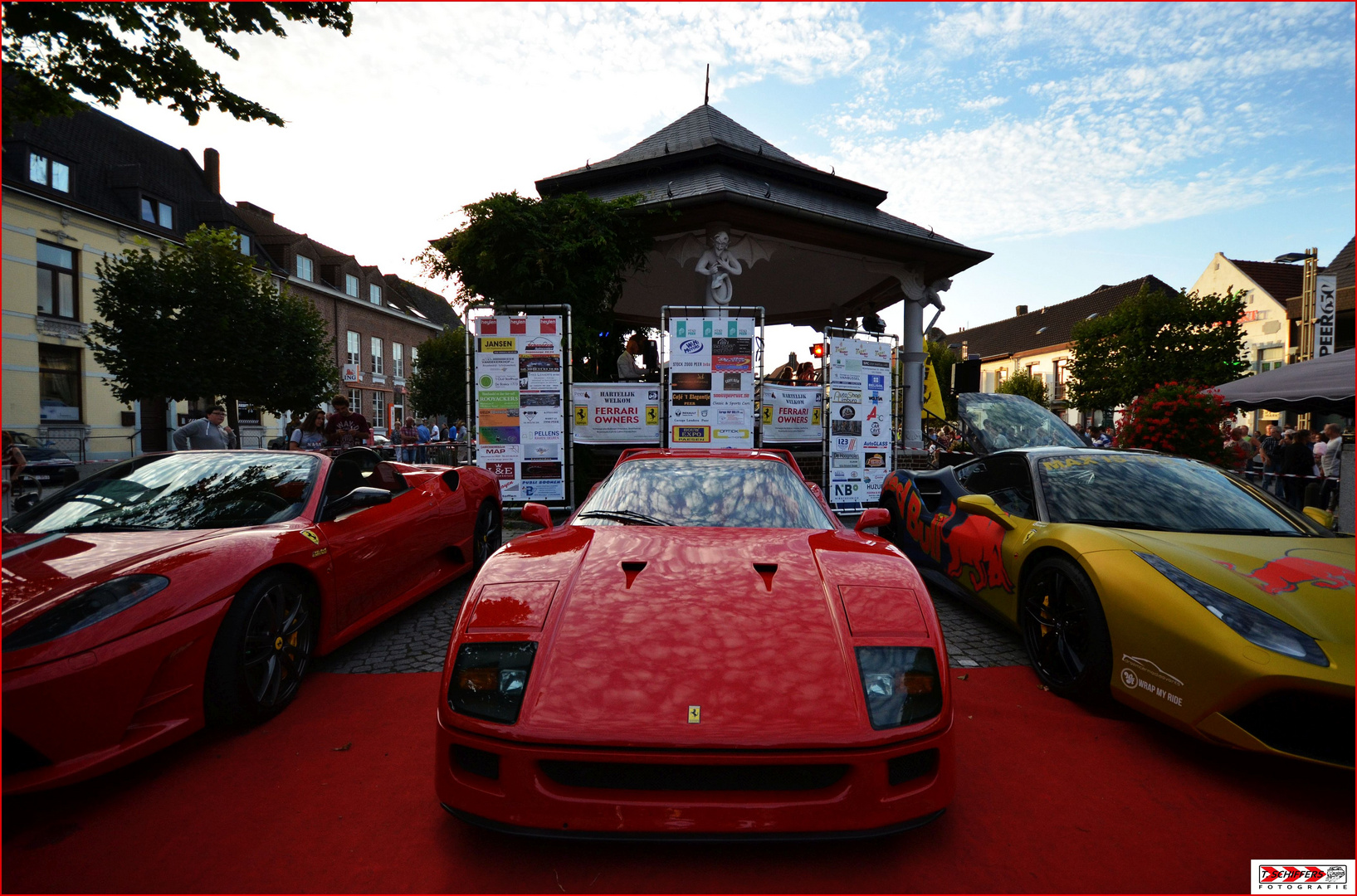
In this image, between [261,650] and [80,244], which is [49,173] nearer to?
[80,244]

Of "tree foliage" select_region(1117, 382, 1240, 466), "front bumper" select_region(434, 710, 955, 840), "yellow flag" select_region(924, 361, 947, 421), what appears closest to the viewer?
"front bumper" select_region(434, 710, 955, 840)

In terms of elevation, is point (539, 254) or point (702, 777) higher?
point (539, 254)

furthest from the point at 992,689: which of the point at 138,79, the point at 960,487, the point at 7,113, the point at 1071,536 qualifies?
the point at 7,113

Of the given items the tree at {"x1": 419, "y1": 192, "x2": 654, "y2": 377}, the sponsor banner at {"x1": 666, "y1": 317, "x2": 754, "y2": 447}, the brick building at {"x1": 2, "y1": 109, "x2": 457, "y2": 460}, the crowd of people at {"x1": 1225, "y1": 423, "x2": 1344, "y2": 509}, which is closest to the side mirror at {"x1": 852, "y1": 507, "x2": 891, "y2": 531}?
the sponsor banner at {"x1": 666, "y1": 317, "x2": 754, "y2": 447}

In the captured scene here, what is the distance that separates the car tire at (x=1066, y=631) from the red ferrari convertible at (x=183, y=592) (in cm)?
376

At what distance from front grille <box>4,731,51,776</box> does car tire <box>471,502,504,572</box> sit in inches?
130

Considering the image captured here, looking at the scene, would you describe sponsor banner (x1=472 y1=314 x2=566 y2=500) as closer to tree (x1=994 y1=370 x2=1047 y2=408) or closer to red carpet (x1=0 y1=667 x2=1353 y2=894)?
red carpet (x1=0 y1=667 x2=1353 y2=894)

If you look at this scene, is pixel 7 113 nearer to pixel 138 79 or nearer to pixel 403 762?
pixel 138 79

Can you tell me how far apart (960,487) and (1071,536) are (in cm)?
158

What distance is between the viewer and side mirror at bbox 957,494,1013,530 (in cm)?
402

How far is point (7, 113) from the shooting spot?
5.46 meters

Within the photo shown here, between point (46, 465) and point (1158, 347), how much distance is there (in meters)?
35.9

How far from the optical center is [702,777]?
1.87 meters

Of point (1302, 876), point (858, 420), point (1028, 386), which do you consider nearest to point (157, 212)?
point (858, 420)
